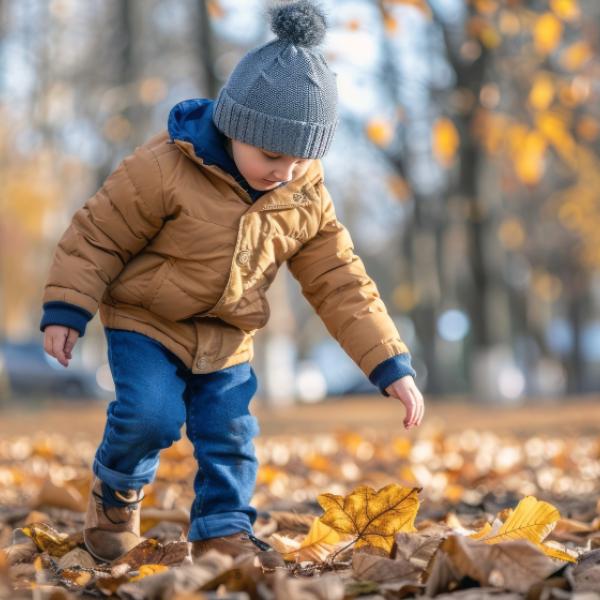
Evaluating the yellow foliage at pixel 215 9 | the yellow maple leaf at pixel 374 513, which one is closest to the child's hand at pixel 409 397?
the yellow maple leaf at pixel 374 513

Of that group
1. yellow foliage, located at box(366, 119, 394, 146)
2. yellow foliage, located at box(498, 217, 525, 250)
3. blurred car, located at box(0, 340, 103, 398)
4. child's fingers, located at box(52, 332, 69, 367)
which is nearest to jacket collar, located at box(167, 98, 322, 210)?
child's fingers, located at box(52, 332, 69, 367)

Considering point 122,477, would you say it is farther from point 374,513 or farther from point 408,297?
point 408,297

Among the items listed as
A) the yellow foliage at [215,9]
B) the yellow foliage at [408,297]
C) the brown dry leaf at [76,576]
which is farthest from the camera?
the yellow foliage at [408,297]

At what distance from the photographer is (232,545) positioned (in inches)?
113

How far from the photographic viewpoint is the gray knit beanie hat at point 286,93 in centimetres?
293

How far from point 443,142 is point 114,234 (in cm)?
643

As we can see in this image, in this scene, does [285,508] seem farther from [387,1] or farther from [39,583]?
[387,1]

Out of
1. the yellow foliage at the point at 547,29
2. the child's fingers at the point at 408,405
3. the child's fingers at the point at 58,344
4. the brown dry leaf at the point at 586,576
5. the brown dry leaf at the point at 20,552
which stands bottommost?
the brown dry leaf at the point at 20,552

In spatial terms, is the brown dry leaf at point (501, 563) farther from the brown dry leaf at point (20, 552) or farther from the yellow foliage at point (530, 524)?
the brown dry leaf at point (20, 552)

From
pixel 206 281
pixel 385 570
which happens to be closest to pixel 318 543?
pixel 385 570

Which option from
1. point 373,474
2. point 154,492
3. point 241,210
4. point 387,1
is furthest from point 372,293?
point 387,1

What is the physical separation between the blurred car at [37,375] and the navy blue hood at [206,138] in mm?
23605

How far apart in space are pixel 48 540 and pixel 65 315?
63 cm

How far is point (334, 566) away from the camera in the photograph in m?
2.54
